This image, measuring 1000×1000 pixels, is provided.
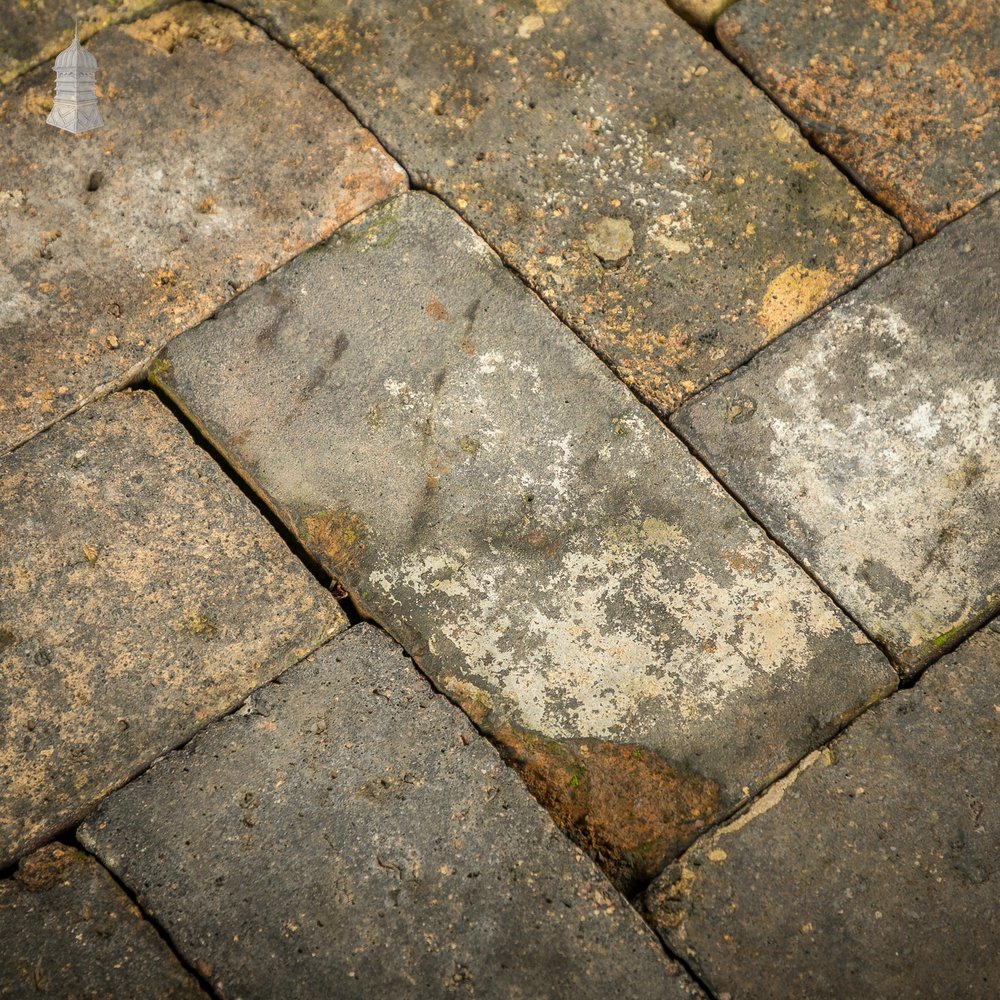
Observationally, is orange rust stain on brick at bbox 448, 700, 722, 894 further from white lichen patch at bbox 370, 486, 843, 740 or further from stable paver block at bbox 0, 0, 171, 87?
stable paver block at bbox 0, 0, 171, 87

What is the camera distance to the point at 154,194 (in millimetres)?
2355

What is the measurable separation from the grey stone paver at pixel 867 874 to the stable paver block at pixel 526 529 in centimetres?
8

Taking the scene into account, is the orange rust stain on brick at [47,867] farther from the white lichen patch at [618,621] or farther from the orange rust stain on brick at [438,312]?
the orange rust stain on brick at [438,312]

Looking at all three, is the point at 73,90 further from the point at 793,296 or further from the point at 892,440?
the point at 892,440

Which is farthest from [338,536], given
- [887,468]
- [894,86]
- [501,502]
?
[894,86]

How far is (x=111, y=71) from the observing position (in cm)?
243

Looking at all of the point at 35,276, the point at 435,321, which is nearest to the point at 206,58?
the point at 35,276

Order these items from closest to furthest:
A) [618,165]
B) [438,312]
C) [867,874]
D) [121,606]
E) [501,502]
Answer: [867,874]
[121,606]
[501,502]
[438,312]
[618,165]

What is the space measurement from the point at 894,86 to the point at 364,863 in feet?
8.06

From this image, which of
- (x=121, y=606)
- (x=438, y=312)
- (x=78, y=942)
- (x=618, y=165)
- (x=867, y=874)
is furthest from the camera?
(x=618, y=165)

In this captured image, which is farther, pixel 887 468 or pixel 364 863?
pixel 887 468

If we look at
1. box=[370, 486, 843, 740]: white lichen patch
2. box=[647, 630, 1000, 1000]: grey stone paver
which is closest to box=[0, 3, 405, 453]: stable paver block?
box=[370, 486, 843, 740]: white lichen patch

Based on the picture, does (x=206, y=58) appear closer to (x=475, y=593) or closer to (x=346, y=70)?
(x=346, y=70)

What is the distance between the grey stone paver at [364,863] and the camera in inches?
71.1
